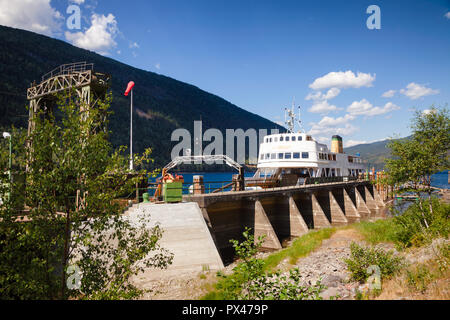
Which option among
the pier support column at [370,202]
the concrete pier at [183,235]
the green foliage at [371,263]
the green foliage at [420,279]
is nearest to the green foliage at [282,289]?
the green foliage at [420,279]

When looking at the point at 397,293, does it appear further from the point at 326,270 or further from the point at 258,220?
the point at 258,220

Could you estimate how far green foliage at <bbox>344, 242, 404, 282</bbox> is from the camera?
10.4 m

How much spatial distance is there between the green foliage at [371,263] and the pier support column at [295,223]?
12.9 metres

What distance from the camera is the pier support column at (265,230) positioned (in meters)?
21.3

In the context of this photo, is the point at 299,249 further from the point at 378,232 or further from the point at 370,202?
the point at 370,202

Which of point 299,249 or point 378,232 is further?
point 378,232

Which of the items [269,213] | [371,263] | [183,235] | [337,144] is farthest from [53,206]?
[337,144]

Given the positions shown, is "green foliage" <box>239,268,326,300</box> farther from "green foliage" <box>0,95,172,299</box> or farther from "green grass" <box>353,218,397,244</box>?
"green grass" <box>353,218,397,244</box>

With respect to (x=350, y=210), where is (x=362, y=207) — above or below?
below

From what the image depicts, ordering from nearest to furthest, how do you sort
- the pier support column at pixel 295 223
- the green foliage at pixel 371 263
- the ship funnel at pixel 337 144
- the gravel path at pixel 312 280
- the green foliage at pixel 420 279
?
the green foliage at pixel 420 279 < the green foliage at pixel 371 263 < the gravel path at pixel 312 280 < the pier support column at pixel 295 223 < the ship funnel at pixel 337 144

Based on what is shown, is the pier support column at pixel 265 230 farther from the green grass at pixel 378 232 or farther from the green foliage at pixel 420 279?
the green foliage at pixel 420 279

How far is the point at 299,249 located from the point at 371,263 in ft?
25.7

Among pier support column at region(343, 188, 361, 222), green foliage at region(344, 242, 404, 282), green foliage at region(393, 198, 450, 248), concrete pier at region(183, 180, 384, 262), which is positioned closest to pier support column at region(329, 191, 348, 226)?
concrete pier at region(183, 180, 384, 262)

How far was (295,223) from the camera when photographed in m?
25.7
